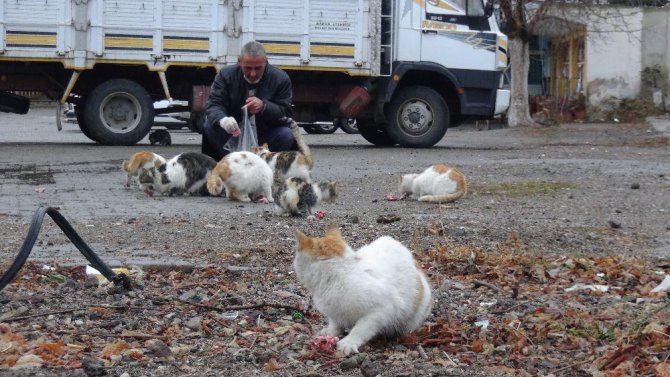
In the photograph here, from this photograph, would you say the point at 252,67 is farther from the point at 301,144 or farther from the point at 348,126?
the point at 348,126

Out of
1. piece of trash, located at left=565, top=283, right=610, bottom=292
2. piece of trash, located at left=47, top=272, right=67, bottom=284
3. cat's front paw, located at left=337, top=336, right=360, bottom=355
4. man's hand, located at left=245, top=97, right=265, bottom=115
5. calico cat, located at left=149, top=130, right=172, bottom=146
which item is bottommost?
piece of trash, located at left=47, top=272, right=67, bottom=284

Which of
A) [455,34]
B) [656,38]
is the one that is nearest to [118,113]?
[455,34]

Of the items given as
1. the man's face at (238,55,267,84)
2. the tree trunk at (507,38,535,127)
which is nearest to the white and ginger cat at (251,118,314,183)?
the man's face at (238,55,267,84)

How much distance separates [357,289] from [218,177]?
6.10 meters

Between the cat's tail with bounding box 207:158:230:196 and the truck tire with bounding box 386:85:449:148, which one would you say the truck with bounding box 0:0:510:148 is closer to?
the truck tire with bounding box 386:85:449:148

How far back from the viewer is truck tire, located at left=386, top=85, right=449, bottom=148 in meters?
19.3

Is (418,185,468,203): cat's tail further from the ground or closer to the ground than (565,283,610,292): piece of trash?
further from the ground

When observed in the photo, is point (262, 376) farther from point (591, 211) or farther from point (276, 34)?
point (276, 34)

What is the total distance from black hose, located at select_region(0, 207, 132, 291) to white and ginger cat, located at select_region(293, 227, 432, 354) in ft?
4.06

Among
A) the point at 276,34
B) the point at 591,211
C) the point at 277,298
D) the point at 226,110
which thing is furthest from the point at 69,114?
the point at 277,298

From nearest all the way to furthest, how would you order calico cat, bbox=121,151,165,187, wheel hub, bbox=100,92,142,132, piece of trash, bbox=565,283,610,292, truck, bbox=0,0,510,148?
piece of trash, bbox=565,283,610,292 → calico cat, bbox=121,151,165,187 → truck, bbox=0,0,510,148 → wheel hub, bbox=100,92,142,132

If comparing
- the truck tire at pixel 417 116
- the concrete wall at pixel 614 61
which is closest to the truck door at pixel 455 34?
the truck tire at pixel 417 116

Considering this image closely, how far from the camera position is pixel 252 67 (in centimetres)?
1042

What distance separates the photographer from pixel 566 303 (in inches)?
201
